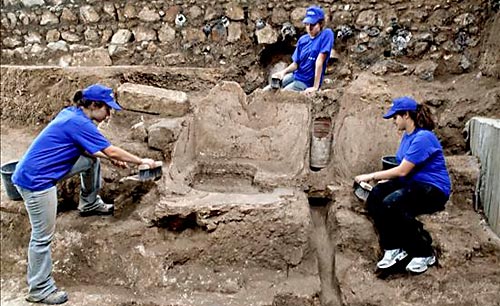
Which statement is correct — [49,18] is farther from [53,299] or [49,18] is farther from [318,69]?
[53,299]

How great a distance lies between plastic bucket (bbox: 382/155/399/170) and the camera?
432cm

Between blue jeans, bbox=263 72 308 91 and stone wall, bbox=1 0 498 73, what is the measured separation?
0.87 m

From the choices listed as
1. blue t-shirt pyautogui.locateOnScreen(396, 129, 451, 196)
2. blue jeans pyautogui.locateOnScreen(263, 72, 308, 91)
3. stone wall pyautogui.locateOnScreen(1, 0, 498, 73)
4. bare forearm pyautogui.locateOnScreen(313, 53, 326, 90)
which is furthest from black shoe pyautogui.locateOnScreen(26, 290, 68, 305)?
stone wall pyautogui.locateOnScreen(1, 0, 498, 73)

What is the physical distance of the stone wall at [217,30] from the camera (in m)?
5.86

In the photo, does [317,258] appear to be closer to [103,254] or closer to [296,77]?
[103,254]

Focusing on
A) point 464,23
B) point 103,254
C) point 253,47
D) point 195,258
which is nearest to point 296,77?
point 253,47

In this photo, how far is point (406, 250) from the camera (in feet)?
12.4

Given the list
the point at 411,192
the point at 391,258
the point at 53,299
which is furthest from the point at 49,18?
the point at 391,258

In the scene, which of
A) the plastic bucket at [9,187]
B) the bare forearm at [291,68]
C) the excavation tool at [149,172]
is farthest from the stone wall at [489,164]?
the plastic bucket at [9,187]

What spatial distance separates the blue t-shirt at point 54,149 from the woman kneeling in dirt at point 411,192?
82.3 inches

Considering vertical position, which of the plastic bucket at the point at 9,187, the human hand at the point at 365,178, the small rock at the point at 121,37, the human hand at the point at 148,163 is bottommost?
the plastic bucket at the point at 9,187

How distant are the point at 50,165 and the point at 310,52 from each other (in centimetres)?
293

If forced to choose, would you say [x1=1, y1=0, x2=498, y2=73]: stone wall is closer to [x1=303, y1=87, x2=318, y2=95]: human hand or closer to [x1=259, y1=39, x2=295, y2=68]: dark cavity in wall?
[x1=259, y1=39, x2=295, y2=68]: dark cavity in wall

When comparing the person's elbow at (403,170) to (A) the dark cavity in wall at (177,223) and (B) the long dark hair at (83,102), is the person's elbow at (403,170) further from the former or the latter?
(B) the long dark hair at (83,102)
